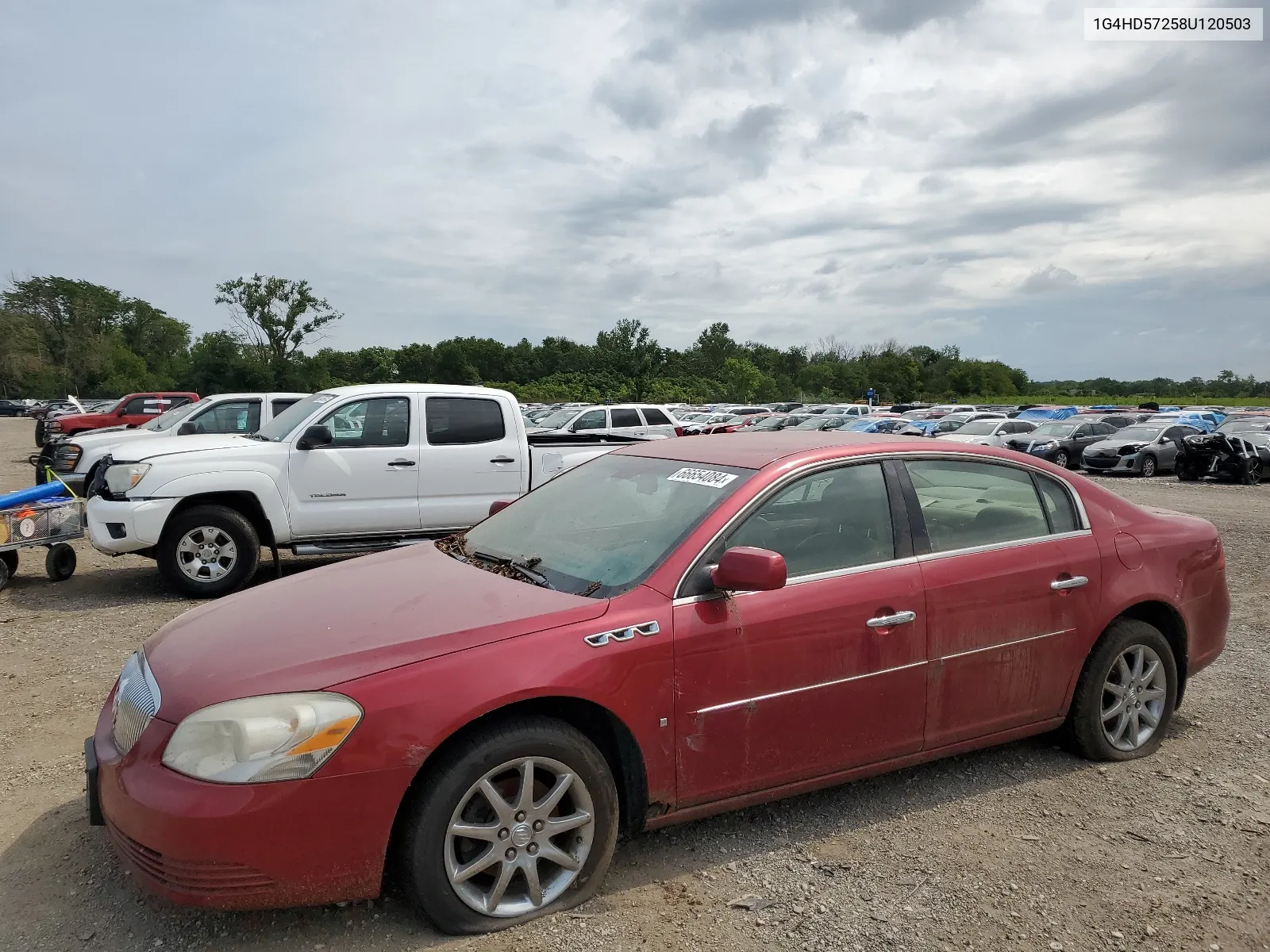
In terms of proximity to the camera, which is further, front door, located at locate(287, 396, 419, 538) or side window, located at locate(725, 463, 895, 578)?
front door, located at locate(287, 396, 419, 538)

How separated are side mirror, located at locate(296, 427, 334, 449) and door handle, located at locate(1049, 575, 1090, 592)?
6356 millimetres

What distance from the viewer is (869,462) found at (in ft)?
12.7

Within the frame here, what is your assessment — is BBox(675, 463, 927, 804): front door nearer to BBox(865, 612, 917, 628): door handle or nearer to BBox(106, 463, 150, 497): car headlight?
BBox(865, 612, 917, 628): door handle

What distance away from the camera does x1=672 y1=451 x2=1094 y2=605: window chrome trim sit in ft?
10.8

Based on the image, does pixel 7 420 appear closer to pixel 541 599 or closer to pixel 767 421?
pixel 767 421

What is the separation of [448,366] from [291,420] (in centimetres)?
8728

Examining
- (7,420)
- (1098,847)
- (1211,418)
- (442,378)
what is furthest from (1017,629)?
(442,378)

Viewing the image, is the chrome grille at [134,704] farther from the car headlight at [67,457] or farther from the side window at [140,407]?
the side window at [140,407]

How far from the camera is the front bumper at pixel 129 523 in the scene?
7.51m

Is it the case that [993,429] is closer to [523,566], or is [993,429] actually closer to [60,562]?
[60,562]

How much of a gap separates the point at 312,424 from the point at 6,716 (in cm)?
385

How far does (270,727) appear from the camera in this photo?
2.64 meters

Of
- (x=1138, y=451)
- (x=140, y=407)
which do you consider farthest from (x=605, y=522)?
(x=140, y=407)

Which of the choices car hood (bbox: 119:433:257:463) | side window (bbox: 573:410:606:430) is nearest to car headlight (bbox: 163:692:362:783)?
car hood (bbox: 119:433:257:463)
